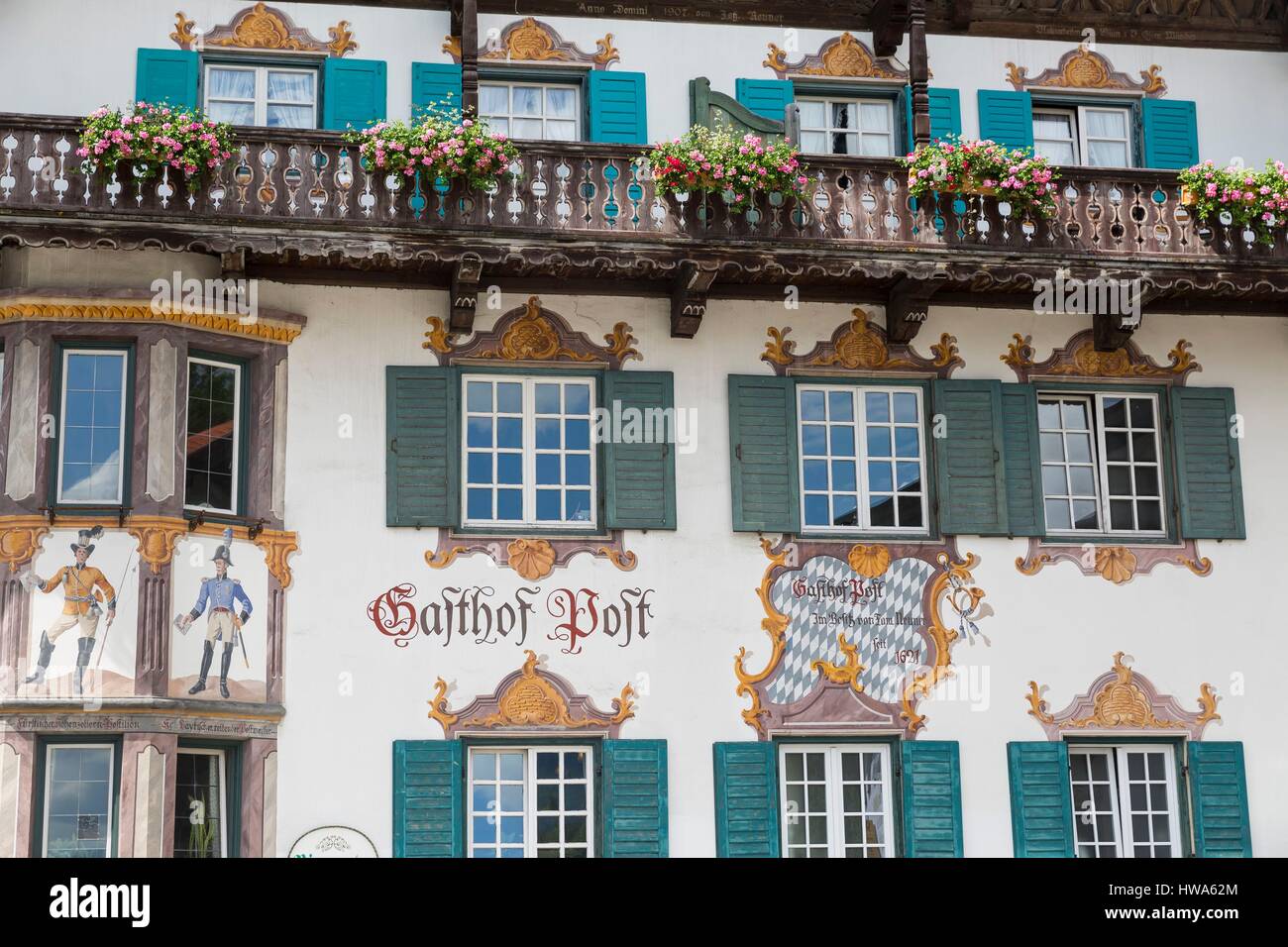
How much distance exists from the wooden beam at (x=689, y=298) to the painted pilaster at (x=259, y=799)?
4646 mm

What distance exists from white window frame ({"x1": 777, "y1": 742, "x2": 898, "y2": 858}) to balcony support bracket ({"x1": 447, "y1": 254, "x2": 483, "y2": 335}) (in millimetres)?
4188

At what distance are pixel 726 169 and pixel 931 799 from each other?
5.19 metres

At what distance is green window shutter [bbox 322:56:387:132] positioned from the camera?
19359mm

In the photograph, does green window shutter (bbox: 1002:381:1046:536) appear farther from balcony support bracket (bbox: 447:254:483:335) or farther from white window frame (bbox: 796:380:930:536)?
balcony support bracket (bbox: 447:254:483:335)

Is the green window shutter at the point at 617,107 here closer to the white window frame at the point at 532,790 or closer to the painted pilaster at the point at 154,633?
the white window frame at the point at 532,790

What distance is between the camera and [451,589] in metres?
18.2

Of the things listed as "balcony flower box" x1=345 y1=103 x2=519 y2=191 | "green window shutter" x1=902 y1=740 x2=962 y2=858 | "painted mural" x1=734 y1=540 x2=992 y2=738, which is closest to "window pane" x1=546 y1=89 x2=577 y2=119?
"balcony flower box" x1=345 y1=103 x2=519 y2=191

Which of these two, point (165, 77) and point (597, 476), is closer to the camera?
point (597, 476)

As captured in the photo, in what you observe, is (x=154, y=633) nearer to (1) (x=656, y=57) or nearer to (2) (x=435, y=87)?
(2) (x=435, y=87)

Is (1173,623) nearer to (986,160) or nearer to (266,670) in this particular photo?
(986,160)

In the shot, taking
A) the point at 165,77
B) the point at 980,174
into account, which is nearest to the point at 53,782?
the point at 165,77

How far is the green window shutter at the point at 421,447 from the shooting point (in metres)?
18.3

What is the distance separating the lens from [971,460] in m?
19.2
